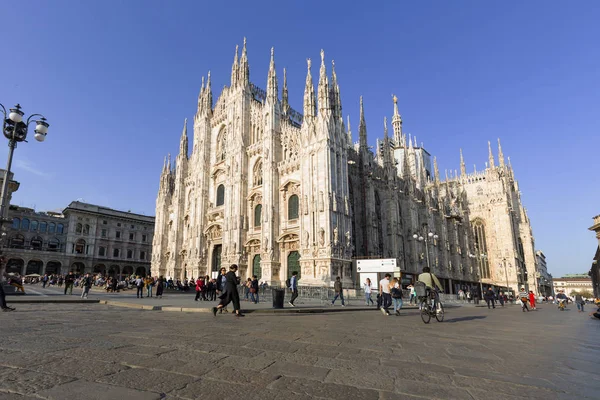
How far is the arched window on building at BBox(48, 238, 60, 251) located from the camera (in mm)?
52844

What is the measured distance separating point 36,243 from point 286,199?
45.3 m

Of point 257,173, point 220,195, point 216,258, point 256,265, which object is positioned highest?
point 257,173

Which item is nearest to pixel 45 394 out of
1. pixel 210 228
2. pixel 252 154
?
pixel 252 154

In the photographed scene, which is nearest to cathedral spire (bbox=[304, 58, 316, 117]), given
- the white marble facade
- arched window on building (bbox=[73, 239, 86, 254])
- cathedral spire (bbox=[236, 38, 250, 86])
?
the white marble facade

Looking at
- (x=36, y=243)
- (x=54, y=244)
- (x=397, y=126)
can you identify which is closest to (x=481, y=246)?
(x=397, y=126)

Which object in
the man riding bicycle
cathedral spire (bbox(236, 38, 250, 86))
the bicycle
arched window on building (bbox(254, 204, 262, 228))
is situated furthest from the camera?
cathedral spire (bbox(236, 38, 250, 86))

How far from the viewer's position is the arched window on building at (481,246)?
172ft

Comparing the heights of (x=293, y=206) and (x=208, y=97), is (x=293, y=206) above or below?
below

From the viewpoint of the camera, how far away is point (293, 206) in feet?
94.7

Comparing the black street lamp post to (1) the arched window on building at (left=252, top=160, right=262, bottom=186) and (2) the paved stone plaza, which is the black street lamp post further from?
(1) the arched window on building at (left=252, top=160, right=262, bottom=186)

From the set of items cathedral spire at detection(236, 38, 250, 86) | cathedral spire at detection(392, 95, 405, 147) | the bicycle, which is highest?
cathedral spire at detection(392, 95, 405, 147)

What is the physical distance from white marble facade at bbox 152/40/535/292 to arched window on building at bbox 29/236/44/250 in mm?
24317

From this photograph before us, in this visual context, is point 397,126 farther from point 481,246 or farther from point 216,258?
point 216,258

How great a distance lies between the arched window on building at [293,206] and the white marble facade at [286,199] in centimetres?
9
